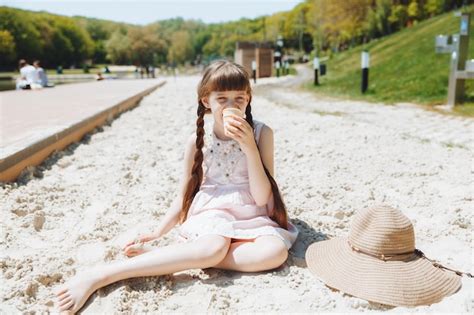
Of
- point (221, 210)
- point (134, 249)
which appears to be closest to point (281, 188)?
→ point (221, 210)

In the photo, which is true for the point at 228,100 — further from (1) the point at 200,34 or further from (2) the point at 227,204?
(1) the point at 200,34

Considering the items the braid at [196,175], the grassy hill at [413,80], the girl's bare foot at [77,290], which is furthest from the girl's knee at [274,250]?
the grassy hill at [413,80]

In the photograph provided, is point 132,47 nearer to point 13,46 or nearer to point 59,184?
point 13,46

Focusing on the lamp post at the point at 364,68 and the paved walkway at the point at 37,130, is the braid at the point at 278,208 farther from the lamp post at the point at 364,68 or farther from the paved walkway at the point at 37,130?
the lamp post at the point at 364,68

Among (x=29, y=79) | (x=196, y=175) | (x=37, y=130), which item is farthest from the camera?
(x=29, y=79)

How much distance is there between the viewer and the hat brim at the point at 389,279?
6.10ft

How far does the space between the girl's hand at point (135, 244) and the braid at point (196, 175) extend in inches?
9.0

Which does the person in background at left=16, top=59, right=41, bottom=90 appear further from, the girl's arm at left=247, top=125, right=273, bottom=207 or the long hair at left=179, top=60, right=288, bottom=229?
the girl's arm at left=247, top=125, right=273, bottom=207

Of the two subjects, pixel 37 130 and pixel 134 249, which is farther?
pixel 37 130

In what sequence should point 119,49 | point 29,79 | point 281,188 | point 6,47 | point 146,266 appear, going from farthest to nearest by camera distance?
point 119,49, point 6,47, point 29,79, point 281,188, point 146,266

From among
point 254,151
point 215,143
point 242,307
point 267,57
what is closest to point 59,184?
point 215,143

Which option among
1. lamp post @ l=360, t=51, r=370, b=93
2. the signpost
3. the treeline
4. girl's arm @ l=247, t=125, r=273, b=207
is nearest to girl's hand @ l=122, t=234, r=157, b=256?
girl's arm @ l=247, t=125, r=273, b=207

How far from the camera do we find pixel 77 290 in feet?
6.41

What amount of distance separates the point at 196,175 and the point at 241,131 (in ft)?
1.49
